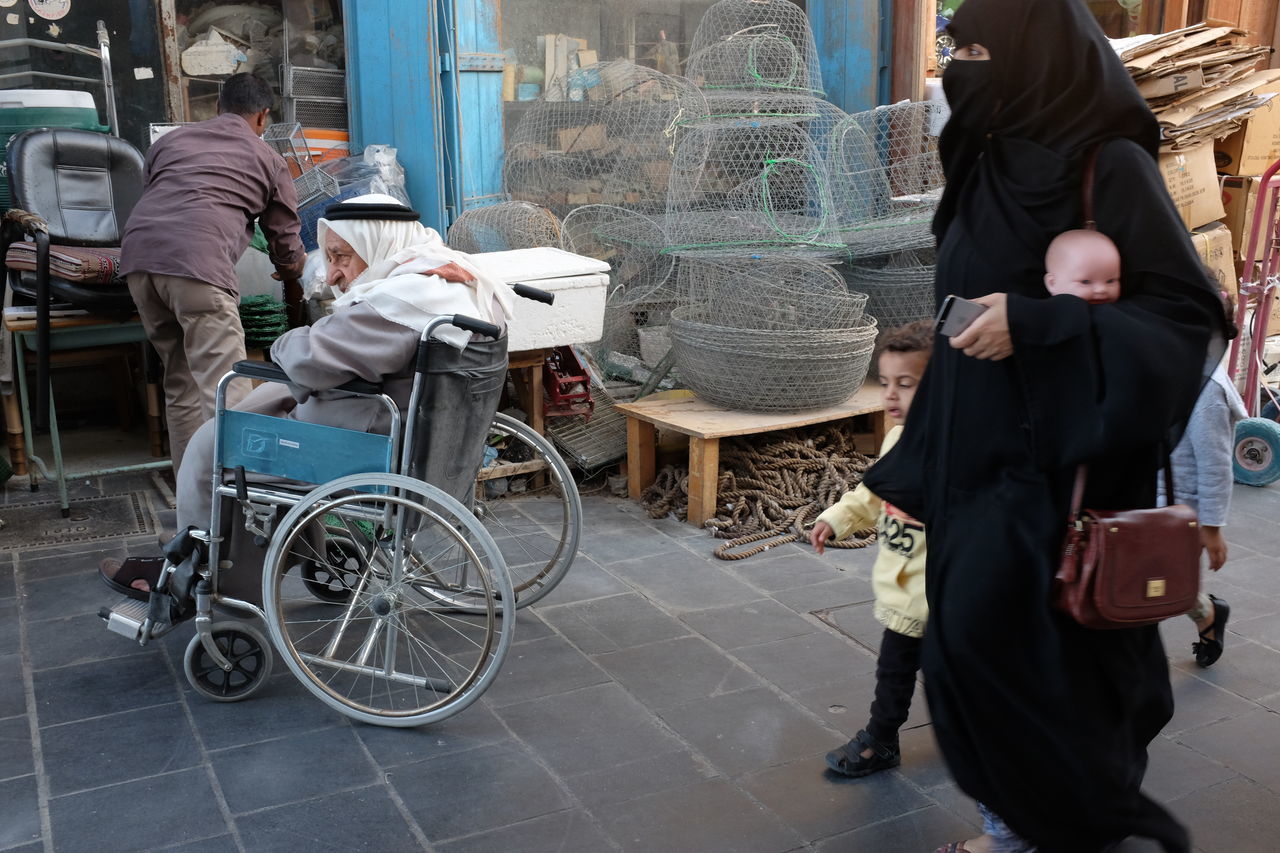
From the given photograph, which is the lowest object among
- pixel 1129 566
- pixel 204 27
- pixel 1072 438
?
pixel 1129 566

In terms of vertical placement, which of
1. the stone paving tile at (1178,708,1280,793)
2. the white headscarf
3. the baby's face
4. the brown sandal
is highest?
the baby's face

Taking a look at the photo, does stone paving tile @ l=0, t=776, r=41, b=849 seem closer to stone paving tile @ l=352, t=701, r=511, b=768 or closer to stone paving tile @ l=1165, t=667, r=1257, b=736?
stone paving tile @ l=352, t=701, r=511, b=768

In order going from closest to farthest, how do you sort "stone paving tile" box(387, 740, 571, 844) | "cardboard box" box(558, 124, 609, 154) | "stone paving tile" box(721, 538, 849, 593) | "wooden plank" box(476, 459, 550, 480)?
"stone paving tile" box(387, 740, 571, 844) < "stone paving tile" box(721, 538, 849, 593) < "wooden plank" box(476, 459, 550, 480) < "cardboard box" box(558, 124, 609, 154)

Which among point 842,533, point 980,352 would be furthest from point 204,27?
point 980,352

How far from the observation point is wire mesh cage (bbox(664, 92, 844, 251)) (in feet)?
18.2

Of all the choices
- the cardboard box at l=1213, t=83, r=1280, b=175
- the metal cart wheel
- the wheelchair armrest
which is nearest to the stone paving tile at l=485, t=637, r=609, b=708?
the wheelchair armrest

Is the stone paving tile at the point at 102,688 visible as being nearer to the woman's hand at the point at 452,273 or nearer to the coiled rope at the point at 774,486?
the woman's hand at the point at 452,273

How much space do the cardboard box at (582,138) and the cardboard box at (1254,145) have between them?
3.22 metres

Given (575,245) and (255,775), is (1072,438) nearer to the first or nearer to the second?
(255,775)

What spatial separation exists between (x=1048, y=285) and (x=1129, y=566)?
0.48 metres

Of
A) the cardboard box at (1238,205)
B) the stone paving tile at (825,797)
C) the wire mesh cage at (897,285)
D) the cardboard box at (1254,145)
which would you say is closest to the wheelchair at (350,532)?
the stone paving tile at (825,797)

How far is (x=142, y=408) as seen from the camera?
20.0 ft

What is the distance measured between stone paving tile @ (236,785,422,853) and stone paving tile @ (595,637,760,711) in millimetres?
816

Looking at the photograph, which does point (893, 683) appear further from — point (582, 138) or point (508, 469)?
point (582, 138)
